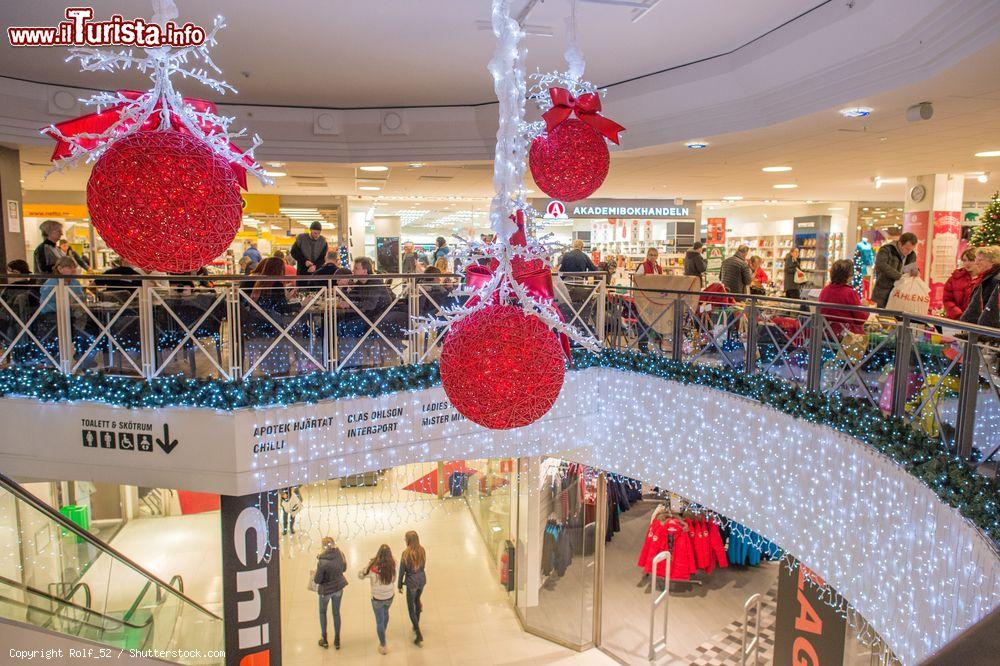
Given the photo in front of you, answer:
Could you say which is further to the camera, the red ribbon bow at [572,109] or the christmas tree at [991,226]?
the christmas tree at [991,226]

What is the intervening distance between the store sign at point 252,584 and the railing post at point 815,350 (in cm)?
491

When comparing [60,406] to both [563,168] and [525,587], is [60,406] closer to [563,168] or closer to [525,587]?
[563,168]

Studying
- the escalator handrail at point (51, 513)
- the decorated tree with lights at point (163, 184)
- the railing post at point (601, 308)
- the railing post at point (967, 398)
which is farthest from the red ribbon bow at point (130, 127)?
the railing post at point (601, 308)

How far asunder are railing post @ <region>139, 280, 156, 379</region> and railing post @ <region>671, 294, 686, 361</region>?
4.60 m

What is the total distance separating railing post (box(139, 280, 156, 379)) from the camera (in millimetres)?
5496

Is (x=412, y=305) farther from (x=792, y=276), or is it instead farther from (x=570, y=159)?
(x=792, y=276)

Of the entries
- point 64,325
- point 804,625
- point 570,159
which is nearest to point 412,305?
point 64,325

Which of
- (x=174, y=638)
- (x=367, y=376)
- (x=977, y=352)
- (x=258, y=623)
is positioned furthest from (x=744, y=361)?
(x=174, y=638)

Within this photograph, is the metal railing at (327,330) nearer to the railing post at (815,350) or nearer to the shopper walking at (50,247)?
the railing post at (815,350)

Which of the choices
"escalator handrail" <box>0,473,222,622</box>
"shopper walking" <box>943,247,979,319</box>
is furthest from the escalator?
"shopper walking" <box>943,247,979,319</box>

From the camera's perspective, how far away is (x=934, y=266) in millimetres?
9828

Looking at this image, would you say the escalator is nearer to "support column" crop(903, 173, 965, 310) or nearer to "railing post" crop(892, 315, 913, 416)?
"railing post" crop(892, 315, 913, 416)

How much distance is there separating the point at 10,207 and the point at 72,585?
5394 millimetres

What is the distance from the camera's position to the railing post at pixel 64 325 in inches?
217
